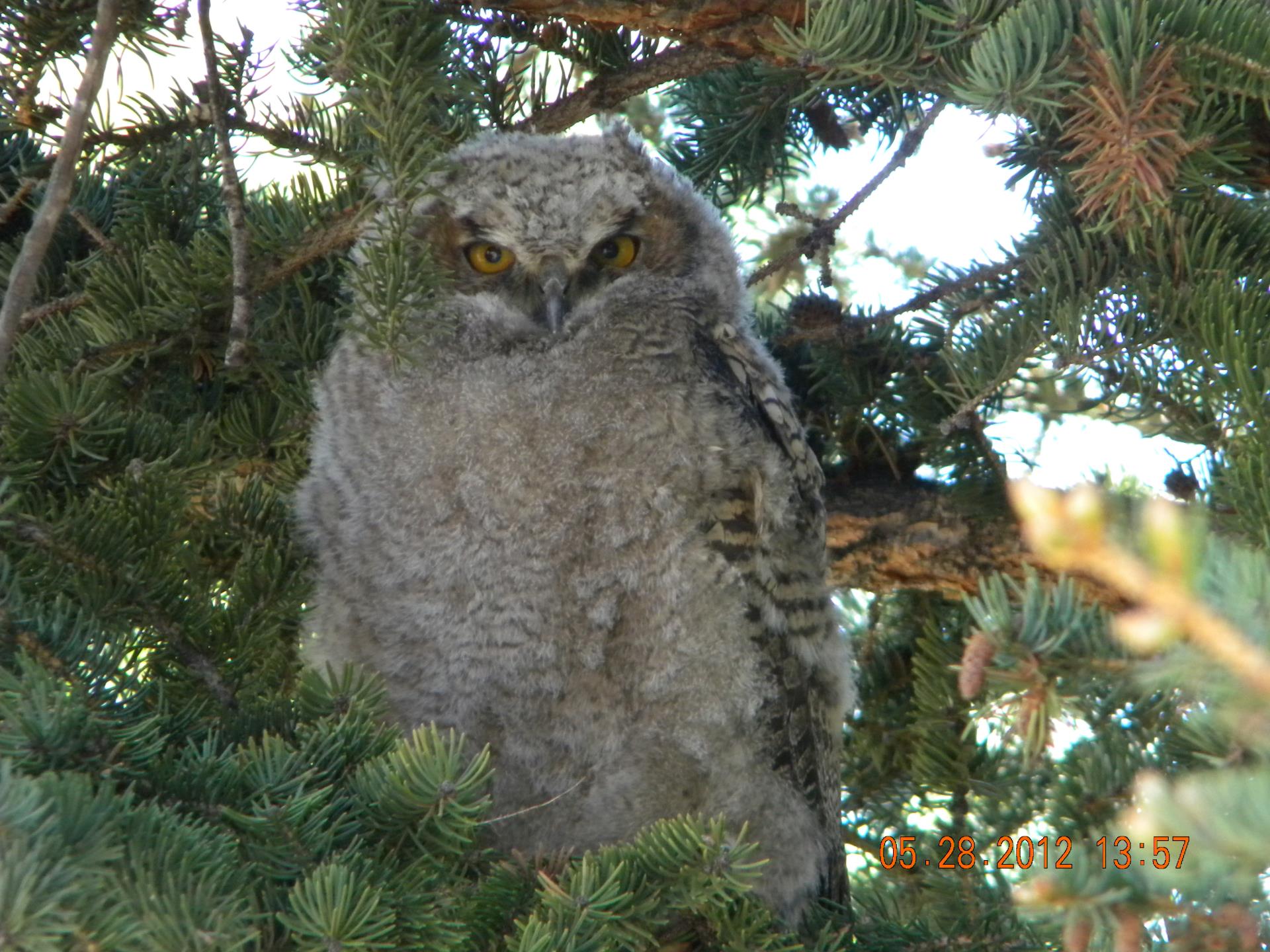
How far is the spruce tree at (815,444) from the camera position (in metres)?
1.01

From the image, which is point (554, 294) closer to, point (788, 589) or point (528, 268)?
point (528, 268)

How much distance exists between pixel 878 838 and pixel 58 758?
1951 millimetres

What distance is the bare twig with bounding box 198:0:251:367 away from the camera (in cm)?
189

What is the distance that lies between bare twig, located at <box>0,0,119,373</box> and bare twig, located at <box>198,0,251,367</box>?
0.21 m

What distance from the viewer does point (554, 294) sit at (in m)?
2.42

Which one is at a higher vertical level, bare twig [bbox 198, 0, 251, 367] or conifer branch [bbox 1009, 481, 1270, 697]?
bare twig [bbox 198, 0, 251, 367]

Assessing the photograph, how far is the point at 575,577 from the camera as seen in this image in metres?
2.19

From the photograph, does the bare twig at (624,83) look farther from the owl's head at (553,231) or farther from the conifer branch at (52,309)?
the conifer branch at (52,309)

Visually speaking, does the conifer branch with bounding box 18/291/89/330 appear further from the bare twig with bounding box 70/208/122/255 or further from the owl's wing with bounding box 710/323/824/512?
the owl's wing with bounding box 710/323/824/512

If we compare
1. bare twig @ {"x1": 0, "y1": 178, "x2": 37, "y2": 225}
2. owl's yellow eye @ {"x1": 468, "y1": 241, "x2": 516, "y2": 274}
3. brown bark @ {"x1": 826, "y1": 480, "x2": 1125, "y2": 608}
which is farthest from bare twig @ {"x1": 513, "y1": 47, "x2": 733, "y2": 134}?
brown bark @ {"x1": 826, "y1": 480, "x2": 1125, "y2": 608}

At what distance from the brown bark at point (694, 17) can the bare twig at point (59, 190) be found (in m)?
0.68

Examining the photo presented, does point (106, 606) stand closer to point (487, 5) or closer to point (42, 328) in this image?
point (42, 328)

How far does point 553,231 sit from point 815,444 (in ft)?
2.97

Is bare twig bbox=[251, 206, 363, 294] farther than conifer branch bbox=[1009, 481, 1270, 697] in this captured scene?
Yes
